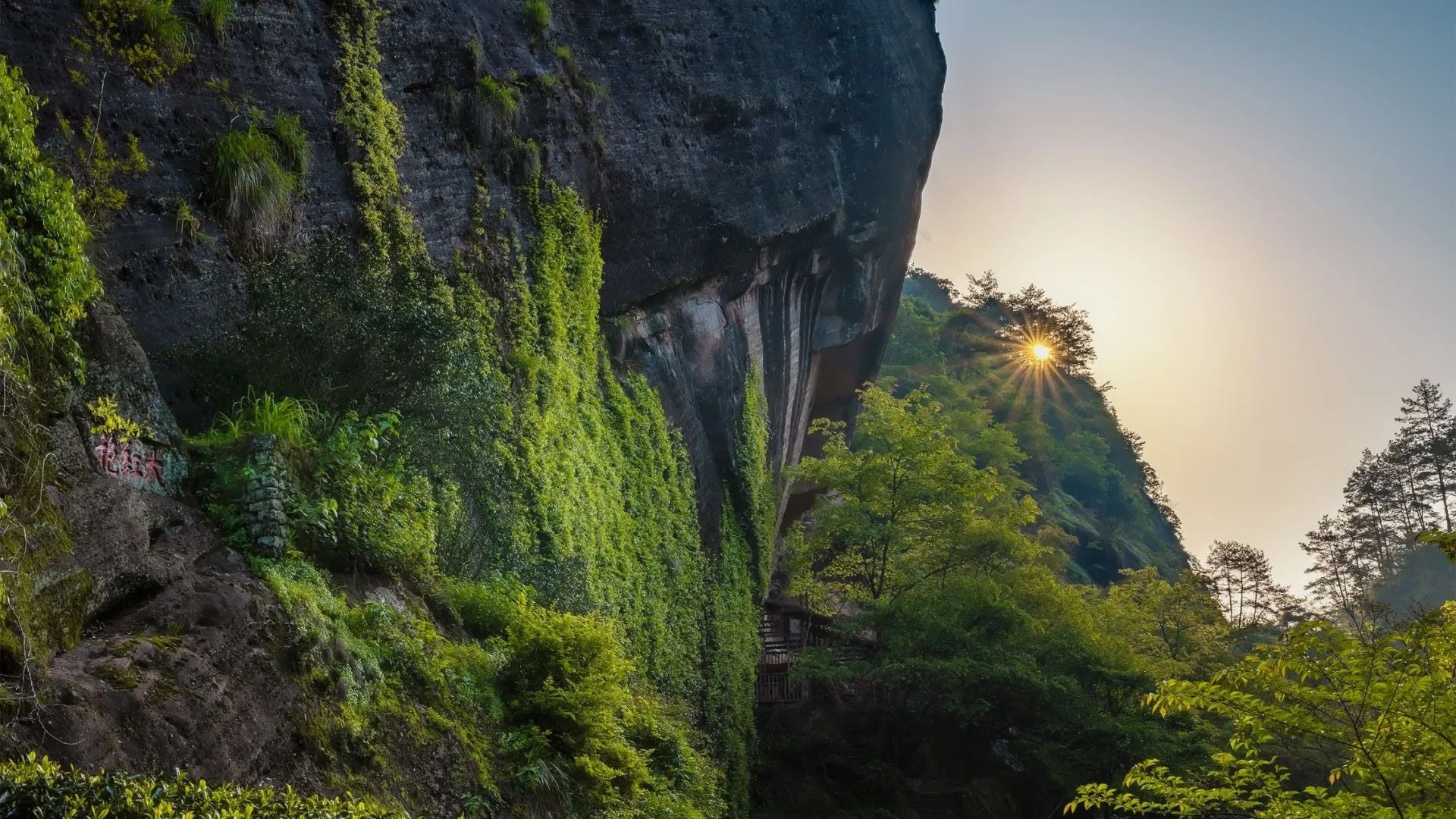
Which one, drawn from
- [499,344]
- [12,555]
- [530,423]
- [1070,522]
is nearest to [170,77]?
[499,344]

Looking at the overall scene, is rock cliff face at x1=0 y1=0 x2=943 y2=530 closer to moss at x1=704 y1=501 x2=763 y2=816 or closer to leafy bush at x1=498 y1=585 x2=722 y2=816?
moss at x1=704 y1=501 x2=763 y2=816

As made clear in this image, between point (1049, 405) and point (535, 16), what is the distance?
48971mm

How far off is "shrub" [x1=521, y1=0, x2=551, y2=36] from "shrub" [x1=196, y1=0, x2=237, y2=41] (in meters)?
5.56

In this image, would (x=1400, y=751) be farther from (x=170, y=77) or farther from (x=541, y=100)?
(x=541, y=100)

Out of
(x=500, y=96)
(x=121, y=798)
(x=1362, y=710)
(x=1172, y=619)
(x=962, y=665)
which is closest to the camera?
(x=121, y=798)

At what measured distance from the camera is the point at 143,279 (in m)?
8.45

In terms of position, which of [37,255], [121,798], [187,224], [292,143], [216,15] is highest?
[216,15]

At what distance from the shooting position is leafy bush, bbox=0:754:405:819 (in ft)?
9.84

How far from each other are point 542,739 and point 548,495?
16.4 feet

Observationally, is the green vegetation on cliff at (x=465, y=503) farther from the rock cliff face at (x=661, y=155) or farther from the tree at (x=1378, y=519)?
the tree at (x=1378, y=519)

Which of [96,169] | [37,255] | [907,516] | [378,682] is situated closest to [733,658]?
[907,516]

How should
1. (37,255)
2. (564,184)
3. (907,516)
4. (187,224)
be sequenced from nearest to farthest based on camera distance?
(37,255)
(187,224)
(564,184)
(907,516)

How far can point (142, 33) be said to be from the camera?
898cm

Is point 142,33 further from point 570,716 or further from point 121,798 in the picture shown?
point 121,798
